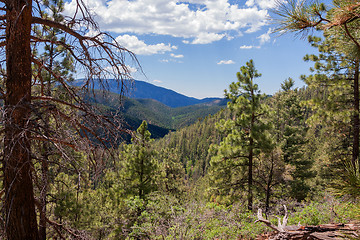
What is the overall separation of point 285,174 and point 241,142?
16.2 ft

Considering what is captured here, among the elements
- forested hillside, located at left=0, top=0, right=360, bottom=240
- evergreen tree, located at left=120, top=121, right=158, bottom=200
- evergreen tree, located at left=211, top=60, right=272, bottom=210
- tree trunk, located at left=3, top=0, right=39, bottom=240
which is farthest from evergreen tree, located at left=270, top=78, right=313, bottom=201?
tree trunk, located at left=3, top=0, right=39, bottom=240

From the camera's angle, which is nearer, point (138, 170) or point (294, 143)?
point (138, 170)

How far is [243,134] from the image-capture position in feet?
35.6

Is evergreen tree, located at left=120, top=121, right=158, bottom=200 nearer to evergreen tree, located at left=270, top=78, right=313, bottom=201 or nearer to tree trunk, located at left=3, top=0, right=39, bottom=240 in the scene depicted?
tree trunk, located at left=3, top=0, right=39, bottom=240

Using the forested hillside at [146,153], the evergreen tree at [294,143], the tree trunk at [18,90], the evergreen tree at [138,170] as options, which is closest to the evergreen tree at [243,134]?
the forested hillside at [146,153]

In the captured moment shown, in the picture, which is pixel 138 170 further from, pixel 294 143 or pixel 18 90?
pixel 294 143

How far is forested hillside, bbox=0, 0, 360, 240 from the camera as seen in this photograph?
2436mm

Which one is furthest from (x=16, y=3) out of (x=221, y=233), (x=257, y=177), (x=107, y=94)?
(x=257, y=177)

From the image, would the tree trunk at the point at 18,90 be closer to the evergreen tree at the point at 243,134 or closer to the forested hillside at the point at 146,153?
Answer: the forested hillside at the point at 146,153

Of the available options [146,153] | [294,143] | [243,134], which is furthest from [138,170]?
[294,143]

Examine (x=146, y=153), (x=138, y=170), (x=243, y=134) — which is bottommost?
(x=138, y=170)

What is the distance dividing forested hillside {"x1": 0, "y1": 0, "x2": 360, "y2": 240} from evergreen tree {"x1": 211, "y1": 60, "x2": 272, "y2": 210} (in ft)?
0.18

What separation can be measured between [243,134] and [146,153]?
18.4 feet

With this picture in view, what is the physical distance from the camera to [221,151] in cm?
1089
